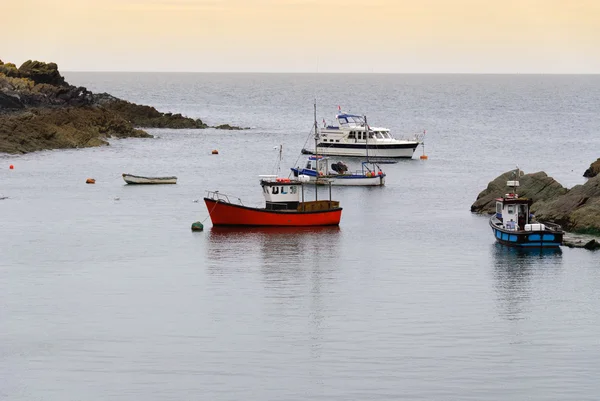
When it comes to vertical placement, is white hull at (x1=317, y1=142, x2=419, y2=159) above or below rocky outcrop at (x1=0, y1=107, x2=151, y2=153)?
below

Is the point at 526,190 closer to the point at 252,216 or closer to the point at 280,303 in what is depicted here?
the point at 252,216

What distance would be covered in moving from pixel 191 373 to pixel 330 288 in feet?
41.0

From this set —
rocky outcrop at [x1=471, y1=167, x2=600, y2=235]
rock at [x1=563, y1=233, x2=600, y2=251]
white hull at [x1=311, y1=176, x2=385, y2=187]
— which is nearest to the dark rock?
white hull at [x1=311, y1=176, x2=385, y2=187]

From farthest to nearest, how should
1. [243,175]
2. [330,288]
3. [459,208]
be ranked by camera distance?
[243,175], [459,208], [330,288]

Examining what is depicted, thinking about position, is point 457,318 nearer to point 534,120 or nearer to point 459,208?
point 459,208

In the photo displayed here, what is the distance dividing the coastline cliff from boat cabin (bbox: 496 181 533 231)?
53.6m

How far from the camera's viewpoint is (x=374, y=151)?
101 metres

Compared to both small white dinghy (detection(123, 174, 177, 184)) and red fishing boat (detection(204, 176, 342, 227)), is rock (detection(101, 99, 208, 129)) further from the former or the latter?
red fishing boat (detection(204, 176, 342, 227))

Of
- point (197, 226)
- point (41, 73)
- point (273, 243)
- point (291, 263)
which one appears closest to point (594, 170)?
point (273, 243)

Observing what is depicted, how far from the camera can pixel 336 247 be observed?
53062mm

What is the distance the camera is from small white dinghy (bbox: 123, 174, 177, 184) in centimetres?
7644

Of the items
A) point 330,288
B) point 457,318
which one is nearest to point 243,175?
point 330,288

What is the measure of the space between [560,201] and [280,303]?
2153cm

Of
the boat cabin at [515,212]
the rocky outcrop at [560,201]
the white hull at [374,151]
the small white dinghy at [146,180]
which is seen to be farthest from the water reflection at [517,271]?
the white hull at [374,151]
